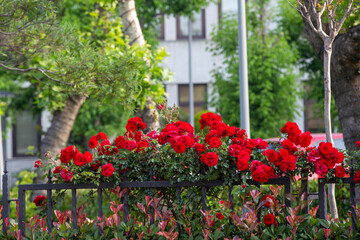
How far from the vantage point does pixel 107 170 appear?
5.14 metres

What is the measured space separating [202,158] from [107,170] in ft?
2.75

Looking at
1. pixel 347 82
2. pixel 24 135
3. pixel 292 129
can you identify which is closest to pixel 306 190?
pixel 292 129

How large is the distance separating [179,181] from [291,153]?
3.13ft

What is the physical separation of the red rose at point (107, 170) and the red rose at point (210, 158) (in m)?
0.81

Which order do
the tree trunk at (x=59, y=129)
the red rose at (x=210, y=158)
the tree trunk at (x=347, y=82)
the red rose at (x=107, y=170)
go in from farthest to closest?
the tree trunk at (x=59, y=129), the tree trunk at (x=347, y=82), the red rose at (x=107, y=170), the red rose at (x=210, y=158)

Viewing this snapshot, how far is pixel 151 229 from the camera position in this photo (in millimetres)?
4980

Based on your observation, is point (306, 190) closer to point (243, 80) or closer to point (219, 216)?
point (219, 216)

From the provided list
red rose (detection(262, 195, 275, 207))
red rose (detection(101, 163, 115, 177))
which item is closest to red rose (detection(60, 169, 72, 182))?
red rose (detection(101, 163, 115, 177))

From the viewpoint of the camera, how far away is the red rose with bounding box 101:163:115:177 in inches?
202

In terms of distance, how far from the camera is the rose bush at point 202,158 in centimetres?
480

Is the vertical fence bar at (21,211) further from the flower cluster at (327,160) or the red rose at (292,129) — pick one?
the flower cluster at (327,160)

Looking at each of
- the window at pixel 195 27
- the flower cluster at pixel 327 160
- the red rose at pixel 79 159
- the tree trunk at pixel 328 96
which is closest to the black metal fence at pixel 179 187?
the flower cluster at pixel 327 160

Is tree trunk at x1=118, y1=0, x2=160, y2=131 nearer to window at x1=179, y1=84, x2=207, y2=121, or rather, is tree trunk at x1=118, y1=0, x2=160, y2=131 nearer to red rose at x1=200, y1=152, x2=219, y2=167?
red rose at x1=200, y1=152, x2=219, y2=167

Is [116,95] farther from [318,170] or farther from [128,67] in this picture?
[318,170]
